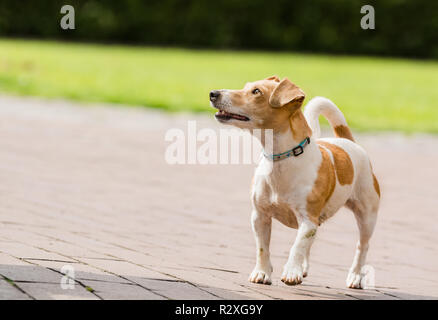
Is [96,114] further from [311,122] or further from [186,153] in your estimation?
[311,122]

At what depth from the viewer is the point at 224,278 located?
4.54 metres

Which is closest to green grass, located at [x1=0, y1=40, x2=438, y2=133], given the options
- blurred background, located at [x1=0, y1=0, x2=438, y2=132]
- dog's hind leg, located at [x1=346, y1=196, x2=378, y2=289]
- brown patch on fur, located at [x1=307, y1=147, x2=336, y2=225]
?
blurred background, located at [x1=0, y1=0, x2=438, y2=132]

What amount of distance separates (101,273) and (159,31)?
24.4 metres

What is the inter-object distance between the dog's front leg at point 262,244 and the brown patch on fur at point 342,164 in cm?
44

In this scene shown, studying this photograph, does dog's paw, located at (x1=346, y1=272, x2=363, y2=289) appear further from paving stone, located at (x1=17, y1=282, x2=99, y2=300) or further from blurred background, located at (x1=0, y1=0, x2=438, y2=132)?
blurred background, located at (x1=0, y1=0, x2=438, y2=132)

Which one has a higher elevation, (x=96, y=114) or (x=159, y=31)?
(x=159, y=31)

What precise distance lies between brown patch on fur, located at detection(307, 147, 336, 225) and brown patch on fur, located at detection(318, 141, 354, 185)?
0.33ft

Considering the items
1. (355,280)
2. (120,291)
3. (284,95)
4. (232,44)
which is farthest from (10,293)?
(232,44)

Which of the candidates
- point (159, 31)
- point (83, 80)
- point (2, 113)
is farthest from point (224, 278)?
point (159, 31)

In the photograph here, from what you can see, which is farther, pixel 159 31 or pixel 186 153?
pixel 159 31

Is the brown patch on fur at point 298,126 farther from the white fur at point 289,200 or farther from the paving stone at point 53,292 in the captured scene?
the paving stone at point 53,292

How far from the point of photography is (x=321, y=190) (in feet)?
14.0

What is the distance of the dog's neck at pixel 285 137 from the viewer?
13.9 ft

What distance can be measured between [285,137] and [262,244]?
58cm
